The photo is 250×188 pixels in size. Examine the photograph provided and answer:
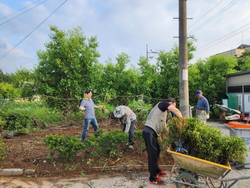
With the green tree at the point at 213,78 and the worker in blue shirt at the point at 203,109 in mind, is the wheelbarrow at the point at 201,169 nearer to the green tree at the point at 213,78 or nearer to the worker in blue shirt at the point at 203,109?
the worker in blue shirt at the point at 203,109

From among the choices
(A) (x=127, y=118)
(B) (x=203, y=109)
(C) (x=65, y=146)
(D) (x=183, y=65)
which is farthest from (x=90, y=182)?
(B) (x=203, y=109)

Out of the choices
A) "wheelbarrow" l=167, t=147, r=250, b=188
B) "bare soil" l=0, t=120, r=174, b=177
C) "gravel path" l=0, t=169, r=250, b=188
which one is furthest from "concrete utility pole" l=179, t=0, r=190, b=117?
"wheelbarrow" l=167, t=147, r=250, b=188

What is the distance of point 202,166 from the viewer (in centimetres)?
296

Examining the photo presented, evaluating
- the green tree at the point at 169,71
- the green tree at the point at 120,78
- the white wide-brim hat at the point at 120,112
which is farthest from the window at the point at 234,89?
the white wide-brim hat at the point at 120,112

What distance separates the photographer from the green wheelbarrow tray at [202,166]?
2.86 metres

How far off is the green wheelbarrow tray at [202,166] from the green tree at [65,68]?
7.28 meters

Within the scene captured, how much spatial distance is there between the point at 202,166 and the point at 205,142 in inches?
17.4

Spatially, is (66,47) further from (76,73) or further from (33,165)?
(33,165)

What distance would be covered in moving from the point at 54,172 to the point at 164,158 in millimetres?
2660

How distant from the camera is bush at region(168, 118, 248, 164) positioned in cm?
310

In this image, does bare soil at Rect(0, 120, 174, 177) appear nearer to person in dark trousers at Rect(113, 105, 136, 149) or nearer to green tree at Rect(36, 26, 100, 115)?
person in dark trousers at Rect(113, 105, 136, 149)

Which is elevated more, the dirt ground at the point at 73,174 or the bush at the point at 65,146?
the bush at the point at 65,146

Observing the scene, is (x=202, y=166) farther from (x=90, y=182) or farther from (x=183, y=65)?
(x=183, y=65)

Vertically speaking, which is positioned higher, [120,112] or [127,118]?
[120,112]
